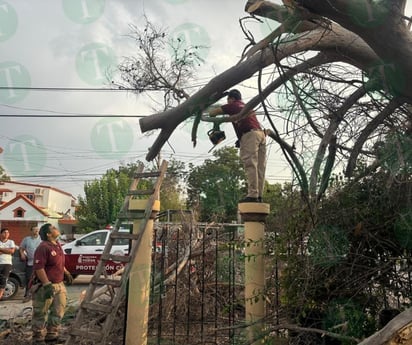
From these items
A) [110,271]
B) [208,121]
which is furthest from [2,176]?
[208,121]

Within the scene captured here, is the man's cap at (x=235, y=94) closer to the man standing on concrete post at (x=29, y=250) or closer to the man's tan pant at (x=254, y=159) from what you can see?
the man's tan pant at (x=254, y=159)

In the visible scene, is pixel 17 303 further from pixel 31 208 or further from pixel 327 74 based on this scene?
pixel 31 208

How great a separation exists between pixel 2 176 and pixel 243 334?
147ft

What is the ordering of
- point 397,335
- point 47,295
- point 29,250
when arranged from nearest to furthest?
point 397,335 < point 47,295 < point 29,250

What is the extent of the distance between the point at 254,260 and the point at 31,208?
3644 centimetres

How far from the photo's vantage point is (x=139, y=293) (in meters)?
4.57

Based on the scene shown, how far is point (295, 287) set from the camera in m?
3.68

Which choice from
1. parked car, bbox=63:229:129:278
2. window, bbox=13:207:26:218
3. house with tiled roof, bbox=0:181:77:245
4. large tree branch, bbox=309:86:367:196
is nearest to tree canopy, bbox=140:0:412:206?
large tree branch, bbox=309:86:367:196

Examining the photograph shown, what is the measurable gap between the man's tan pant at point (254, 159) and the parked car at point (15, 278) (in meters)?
7.33

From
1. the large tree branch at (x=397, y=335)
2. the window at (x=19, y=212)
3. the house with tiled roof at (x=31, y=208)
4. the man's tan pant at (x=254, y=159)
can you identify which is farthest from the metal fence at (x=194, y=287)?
→ the window at (x=19, y=212)

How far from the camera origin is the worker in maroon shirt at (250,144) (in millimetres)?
4566

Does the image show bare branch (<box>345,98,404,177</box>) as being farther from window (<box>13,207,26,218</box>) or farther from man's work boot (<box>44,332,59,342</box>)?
window (<box>13,207,26,218</box>)

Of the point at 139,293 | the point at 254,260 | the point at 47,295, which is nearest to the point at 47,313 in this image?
the point at 47,295

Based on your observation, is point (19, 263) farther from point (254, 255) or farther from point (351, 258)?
point (351, 258)
